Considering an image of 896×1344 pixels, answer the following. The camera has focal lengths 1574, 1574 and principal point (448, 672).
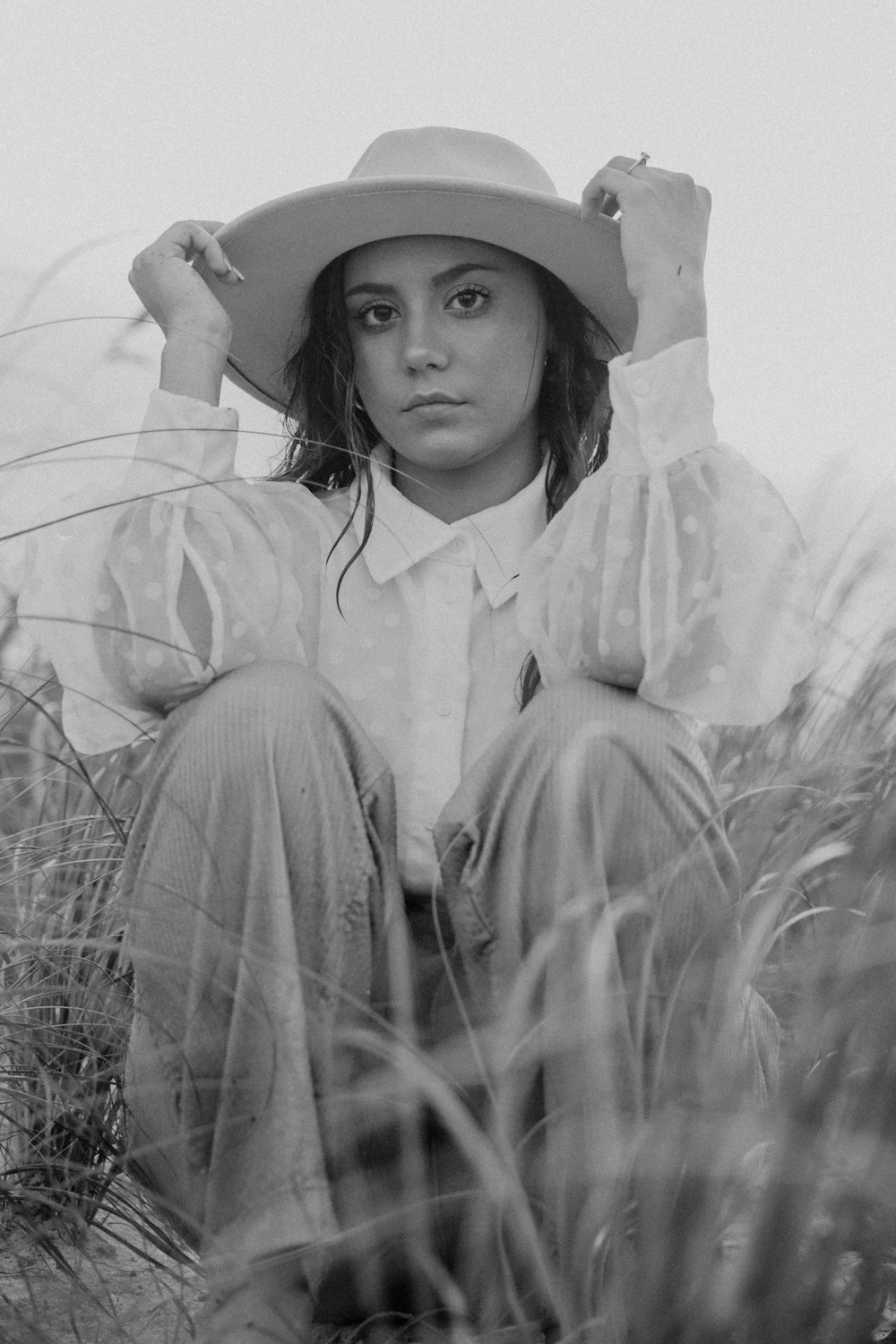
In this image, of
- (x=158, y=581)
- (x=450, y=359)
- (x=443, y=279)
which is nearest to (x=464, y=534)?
(x=450, y=359)

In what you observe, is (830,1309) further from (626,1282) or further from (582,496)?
(582,496)

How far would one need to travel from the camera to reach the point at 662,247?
1877mm

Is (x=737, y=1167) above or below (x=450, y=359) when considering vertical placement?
below

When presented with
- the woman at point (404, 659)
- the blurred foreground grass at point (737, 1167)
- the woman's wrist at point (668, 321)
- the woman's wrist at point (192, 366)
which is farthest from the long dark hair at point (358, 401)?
the blurred foreground grass at point (737, 1167)

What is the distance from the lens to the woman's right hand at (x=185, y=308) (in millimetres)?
1911

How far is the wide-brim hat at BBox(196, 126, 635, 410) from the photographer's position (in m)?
2.01

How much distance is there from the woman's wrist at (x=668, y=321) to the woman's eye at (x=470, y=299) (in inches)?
11.1

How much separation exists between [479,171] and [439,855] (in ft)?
3.14

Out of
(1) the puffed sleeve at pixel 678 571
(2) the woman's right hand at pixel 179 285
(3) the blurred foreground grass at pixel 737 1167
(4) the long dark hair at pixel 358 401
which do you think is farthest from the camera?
(4) the long dark hair at pixel 358 401

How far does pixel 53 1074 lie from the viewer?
1809 mm

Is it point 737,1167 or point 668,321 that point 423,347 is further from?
point 737,1167

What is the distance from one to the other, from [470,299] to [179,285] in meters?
0.38

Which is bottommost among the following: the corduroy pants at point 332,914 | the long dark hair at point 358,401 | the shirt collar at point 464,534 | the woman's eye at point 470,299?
the corduroy pants at point 332,914

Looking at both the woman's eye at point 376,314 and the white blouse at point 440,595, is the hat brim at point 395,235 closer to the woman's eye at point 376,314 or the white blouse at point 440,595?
the woman's eye at point 376,314
